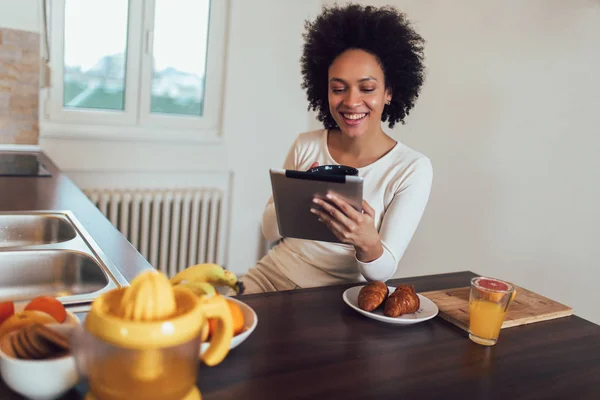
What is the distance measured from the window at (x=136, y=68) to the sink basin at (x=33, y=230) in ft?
4.41

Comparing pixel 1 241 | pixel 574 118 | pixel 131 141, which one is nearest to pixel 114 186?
pixel 131 141

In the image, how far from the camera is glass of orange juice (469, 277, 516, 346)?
101 centimetres

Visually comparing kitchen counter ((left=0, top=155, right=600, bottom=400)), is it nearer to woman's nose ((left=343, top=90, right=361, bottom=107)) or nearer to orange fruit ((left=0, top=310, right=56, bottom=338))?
orange fruit ((left=0, top=310, right=56, bottom=338))

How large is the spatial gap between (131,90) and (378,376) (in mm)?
2465

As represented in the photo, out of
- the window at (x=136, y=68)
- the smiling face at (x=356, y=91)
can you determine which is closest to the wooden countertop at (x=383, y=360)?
the smiling face at (x=356, y=91)

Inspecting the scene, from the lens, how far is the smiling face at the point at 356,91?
159 centimetres

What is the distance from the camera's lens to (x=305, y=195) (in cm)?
120

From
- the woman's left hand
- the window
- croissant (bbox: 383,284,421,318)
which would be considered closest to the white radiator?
the window

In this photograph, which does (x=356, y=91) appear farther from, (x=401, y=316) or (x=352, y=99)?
(x=401, y=316)

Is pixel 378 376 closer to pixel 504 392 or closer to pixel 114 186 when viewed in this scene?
pixel 504 392

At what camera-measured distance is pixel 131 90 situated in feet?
9.68

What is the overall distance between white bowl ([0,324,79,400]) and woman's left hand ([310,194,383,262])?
63 centimetres

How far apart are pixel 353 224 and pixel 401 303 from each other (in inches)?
8.8

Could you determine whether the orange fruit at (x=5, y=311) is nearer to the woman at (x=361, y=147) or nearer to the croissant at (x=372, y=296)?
the croissant at (x=372, y=296)
